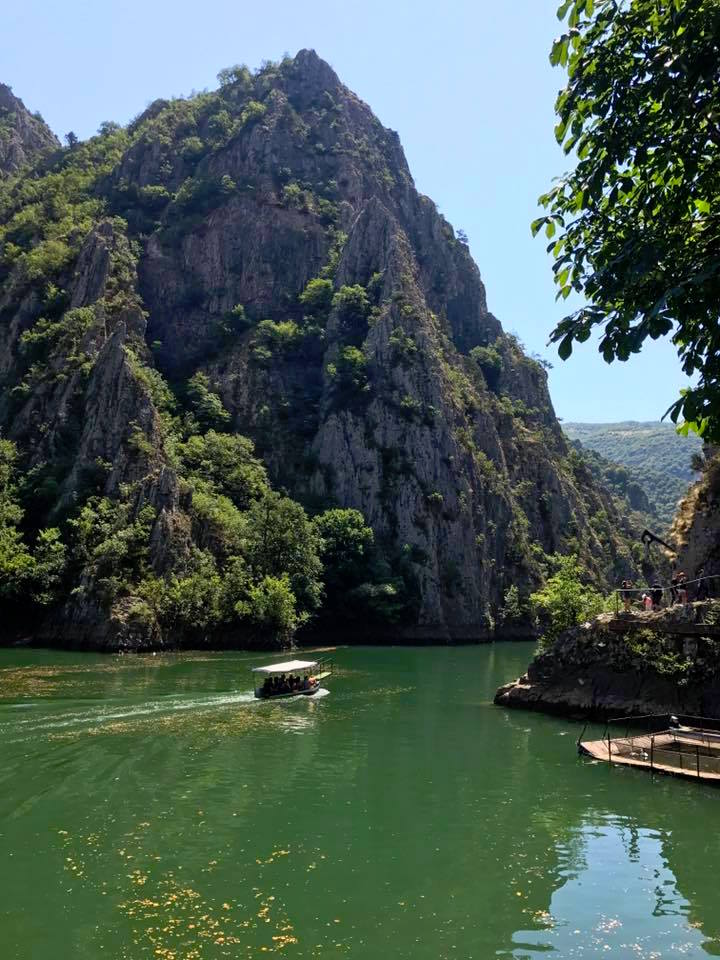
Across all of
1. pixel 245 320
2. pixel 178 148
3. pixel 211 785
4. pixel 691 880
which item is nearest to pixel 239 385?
pixel 245 320

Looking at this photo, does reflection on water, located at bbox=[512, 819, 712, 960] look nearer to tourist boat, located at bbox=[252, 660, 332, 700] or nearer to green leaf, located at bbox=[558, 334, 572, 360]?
green leaf, located at bbox=[558, 334, 572, 360]

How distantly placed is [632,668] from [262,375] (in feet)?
274

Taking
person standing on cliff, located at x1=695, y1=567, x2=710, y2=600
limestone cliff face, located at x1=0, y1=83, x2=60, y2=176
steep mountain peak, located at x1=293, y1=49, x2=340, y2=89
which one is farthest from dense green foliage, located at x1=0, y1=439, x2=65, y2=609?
steep mountain peak, located at x1=293, y1=49, x2=340, y2=89

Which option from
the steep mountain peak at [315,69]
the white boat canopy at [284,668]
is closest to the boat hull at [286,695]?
the white boat canopy at [284,668]

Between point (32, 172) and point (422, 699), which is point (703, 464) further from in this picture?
point (32, 172)

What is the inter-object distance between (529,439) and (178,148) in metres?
82.6

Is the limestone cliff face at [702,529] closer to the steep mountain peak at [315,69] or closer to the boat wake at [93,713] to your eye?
the boat wake at [93,713]

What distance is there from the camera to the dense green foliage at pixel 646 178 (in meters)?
7.55

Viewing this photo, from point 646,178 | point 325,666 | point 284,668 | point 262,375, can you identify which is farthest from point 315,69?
point 646,178

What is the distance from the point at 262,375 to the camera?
4348 inches

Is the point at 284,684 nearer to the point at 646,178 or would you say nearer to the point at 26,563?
the point at 646,178

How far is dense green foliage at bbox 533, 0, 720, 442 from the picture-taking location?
24.8ft

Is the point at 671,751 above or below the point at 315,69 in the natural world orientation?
below

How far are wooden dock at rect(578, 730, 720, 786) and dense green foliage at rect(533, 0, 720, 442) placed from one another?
2000 centimetres
